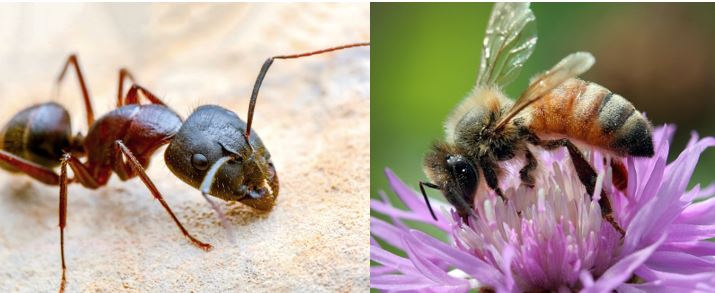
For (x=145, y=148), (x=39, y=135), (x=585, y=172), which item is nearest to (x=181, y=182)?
(x=145, y=148)

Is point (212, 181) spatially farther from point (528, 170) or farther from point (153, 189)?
point (528, 170)

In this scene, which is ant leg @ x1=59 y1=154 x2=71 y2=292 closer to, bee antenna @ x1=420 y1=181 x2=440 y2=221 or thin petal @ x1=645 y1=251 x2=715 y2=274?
bee antenna @ x1=420 y1=181 x2=440 y2=221

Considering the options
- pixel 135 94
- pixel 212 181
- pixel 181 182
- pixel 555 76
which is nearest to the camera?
pixel 555 76

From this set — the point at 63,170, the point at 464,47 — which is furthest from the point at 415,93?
the point at 63,170

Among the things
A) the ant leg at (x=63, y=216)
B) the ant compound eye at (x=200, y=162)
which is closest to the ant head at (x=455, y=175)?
the ant compound eye at (x=200, y=162)

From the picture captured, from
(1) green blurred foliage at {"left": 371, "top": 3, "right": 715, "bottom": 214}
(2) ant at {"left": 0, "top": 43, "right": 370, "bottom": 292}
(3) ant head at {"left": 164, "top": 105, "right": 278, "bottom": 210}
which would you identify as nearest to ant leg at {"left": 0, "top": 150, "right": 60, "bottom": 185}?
(2) ant at {"left": 0, "top": 43, "right": 370, "bottom": 292}
